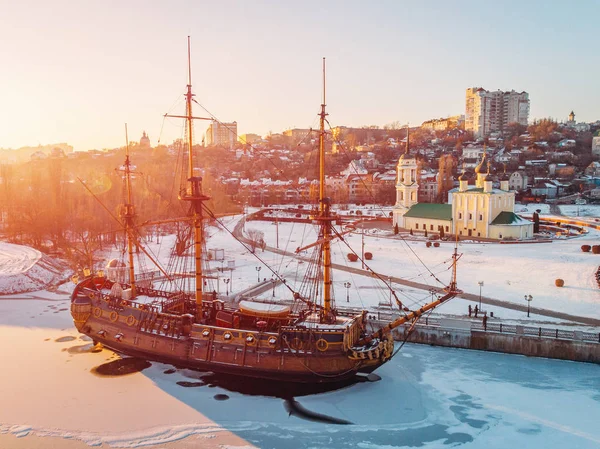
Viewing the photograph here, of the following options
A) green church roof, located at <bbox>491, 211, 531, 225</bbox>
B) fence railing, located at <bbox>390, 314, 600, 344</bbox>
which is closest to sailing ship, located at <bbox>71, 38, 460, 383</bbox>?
fence railing, located at <bbox>390, 314, 600, 344</bbox>

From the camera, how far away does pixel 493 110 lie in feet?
498

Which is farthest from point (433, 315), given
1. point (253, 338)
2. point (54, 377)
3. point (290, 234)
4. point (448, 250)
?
point (290, 234)

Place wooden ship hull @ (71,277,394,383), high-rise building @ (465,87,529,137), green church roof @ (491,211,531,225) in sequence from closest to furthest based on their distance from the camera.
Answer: wooden ship hull @ (71,277,394,383), green church roof @ (491,211,531,225), high-rise building @ (465,87,529,137)

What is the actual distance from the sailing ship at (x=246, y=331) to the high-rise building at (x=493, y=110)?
14162cm

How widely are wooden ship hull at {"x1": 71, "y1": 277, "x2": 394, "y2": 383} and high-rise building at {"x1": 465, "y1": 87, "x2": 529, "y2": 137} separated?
469 feet

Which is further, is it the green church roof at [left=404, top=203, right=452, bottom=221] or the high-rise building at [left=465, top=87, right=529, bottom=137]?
the high-rise building at [left=465, top=87, right=529, bottom=137]

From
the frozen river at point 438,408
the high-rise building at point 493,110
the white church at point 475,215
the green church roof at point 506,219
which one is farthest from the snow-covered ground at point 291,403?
the high-rise building at point 493,110

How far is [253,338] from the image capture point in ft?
54.1

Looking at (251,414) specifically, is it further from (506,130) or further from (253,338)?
(506,130)

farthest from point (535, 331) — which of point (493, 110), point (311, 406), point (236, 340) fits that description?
point (493, 110)

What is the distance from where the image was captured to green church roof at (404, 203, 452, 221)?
52638 millimetres

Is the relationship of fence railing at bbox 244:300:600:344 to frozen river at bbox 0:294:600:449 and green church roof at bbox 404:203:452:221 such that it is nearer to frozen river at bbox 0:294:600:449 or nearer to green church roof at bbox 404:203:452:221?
frozen river at bbox 0:294:600:449

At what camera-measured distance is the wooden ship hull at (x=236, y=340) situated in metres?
16.0

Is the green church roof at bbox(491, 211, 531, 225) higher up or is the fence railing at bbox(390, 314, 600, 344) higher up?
the green church roof at bbox(491, 211, 531, 225)
